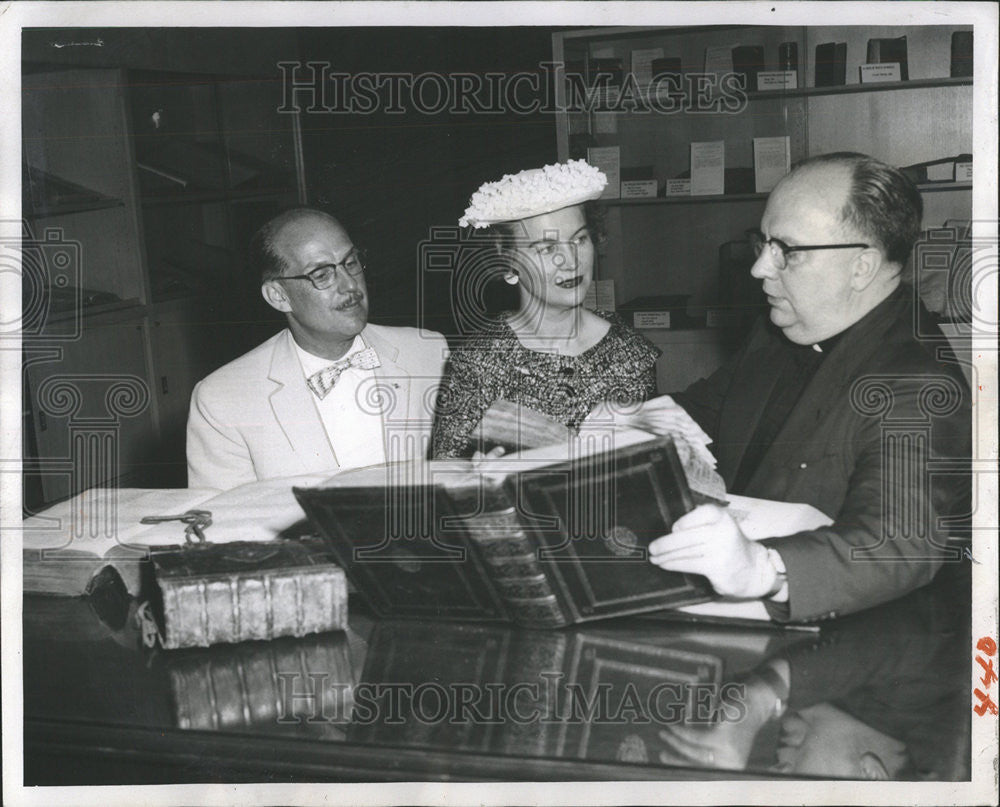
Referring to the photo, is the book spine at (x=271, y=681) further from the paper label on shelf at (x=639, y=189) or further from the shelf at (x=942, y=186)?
the shelf at (x=942, y=186)

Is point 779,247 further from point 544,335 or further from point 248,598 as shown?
point 248,598

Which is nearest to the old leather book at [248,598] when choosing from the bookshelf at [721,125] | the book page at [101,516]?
the book page at [101,516]

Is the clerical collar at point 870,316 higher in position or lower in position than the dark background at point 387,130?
lower

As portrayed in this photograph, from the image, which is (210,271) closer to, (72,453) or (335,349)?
(335,349)

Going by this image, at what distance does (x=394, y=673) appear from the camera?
2191mm

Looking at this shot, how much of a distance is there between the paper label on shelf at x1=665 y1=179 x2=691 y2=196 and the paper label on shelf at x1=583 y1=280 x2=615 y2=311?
0.29 meters

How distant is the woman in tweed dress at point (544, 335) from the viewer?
7.38 ft

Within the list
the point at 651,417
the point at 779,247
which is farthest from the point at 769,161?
the point at 651,417

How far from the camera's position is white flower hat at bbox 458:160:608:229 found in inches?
88.4

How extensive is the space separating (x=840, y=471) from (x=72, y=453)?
71.1 inches

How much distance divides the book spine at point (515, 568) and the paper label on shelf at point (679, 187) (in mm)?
881

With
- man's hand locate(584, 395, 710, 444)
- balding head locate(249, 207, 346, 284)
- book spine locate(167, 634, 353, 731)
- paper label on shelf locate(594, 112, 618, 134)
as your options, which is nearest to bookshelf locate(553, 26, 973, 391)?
paper label on shelf locate(594, 112, 618, 134)

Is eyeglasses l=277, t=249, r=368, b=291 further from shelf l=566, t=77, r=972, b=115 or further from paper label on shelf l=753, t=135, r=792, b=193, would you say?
paper label on shelf l=753, t=135, r=792, b=193

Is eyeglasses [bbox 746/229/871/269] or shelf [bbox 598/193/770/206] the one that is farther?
shelf [bbox 598/193/770/206]
